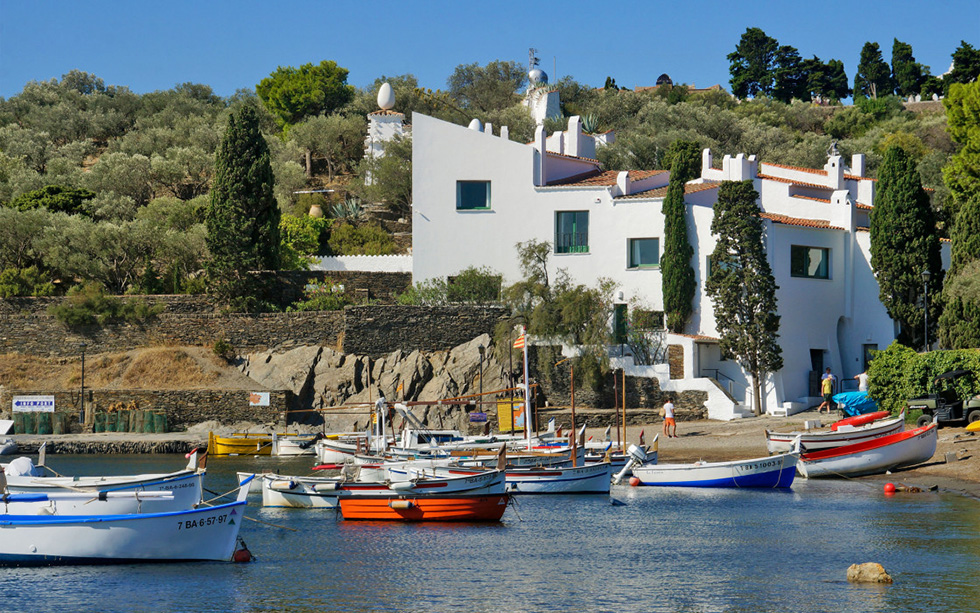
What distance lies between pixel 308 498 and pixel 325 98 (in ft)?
226

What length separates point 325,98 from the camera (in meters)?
95.3

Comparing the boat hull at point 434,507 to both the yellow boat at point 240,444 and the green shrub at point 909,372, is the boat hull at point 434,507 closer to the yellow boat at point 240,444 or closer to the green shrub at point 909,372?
the green shrub at point 909,372

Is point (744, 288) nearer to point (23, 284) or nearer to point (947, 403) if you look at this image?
point (947, 403)

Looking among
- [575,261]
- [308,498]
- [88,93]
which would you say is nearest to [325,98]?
[88,93]

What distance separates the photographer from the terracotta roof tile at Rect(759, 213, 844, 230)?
4644 centimetres

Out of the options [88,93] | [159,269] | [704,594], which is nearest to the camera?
[704,594]

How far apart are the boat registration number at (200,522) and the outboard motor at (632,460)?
1540cm

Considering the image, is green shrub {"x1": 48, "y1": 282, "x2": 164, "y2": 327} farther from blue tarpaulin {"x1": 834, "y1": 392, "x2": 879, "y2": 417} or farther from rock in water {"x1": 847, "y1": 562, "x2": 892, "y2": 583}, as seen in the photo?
rock in water {"x1": 847, "y1": 562, "x2": 892, "y2": 583}

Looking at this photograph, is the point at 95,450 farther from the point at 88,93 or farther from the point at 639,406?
the point at 88,93

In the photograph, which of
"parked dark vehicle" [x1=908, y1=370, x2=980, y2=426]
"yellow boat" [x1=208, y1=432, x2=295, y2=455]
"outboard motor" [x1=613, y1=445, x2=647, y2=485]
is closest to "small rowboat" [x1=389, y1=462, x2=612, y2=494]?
"outboard motor" [x1=613, y1=445, x2=647, y2=485]

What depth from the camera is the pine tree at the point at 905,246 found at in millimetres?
44625

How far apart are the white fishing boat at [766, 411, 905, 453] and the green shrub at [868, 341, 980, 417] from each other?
150 inches

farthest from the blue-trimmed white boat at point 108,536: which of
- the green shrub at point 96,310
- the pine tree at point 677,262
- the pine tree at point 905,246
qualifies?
the pine tree at point 905,246

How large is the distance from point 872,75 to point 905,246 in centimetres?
8414
